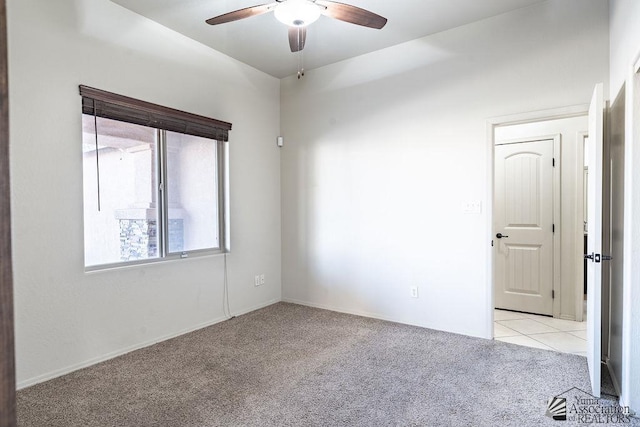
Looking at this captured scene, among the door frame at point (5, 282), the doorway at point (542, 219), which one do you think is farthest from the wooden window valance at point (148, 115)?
the doorway at point (542, 219)

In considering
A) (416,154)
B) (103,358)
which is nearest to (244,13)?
(416,154)

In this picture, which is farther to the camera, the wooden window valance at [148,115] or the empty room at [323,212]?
the wooden window valance at [148,115]

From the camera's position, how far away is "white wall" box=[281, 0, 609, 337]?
300cm

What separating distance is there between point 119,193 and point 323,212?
2.13 m

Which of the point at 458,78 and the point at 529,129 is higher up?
the point at 458,78

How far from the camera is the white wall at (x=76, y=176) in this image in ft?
8.00

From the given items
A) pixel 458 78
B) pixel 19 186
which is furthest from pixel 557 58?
pixel 19 186

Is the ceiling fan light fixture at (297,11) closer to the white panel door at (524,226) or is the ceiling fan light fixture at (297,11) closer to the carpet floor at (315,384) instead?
the carpet floor at (315,384)

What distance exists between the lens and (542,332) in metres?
3.47

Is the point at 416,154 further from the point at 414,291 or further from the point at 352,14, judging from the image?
the point at 352,14

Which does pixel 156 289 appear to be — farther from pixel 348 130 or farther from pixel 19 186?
pixel 348 130

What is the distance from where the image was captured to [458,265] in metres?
3.40

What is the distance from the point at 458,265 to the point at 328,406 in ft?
6.14

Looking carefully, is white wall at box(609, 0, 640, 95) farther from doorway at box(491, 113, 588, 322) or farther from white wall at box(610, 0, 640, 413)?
doorway at box(491, 113, 588, 322)
